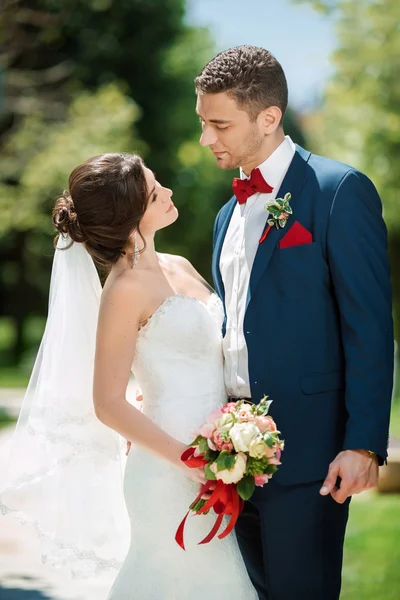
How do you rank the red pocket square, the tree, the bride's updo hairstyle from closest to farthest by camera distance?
the red pocket square, the bride's updo hairstyle, the tree

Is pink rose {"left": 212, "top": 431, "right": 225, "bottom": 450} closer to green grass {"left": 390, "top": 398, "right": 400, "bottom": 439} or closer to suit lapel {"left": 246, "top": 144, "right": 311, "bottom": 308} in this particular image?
suit lapel {"left": 246, "top": 144, "right": 311, "bottom": 308}

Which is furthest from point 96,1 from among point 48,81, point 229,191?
point 229,191

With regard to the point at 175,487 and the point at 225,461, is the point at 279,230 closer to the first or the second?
the point at 225,461

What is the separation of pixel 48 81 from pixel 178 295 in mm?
18348

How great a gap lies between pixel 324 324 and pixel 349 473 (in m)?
0.52

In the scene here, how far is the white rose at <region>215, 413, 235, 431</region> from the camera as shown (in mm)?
3216

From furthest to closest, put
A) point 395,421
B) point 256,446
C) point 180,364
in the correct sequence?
point 395,421 → point 180,364 → point 256,446

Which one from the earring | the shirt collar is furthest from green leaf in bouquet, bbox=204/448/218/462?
the shirt collar

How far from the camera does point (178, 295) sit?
12.8 ft

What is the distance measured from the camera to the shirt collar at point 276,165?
11.8ft

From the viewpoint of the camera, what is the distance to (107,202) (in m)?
3.79

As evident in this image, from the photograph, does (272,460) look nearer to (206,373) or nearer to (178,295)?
(206,373)

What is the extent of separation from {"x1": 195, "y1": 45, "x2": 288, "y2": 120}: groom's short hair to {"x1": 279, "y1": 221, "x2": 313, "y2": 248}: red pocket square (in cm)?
46

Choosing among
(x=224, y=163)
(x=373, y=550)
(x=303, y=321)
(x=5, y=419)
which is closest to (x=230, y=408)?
(x=303, y=321)
